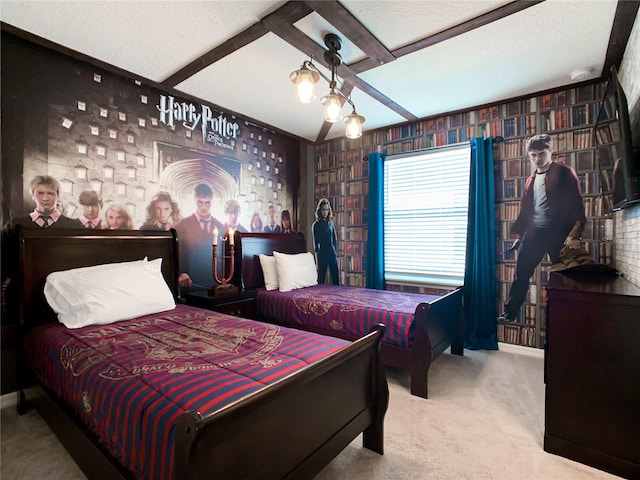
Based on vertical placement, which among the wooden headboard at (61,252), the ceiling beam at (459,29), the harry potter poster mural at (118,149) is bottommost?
the wooden headboard at (61,252)

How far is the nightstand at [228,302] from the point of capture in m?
3.04

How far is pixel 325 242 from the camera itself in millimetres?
4738

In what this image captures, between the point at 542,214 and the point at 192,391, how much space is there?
11.4 ft

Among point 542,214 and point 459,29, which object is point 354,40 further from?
point 542,214

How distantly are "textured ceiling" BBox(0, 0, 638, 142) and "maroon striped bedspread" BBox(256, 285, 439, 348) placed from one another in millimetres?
2033

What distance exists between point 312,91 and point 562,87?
2.65 metres

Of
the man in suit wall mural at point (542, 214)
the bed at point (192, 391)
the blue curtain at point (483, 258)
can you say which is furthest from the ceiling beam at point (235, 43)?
the man in suit wall mural at point (542, 214)

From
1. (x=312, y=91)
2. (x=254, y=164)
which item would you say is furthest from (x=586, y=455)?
(x=254, y=164)

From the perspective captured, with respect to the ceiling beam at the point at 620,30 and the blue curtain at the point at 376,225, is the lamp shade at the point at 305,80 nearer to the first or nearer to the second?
the ceiling beam at the point at 620,30

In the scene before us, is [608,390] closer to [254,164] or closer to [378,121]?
[378,121]

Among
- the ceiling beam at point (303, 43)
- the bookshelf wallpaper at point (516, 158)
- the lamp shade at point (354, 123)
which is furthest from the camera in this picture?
the bookshelf wallpaper at point (516, 158)

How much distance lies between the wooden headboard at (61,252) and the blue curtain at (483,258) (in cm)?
322

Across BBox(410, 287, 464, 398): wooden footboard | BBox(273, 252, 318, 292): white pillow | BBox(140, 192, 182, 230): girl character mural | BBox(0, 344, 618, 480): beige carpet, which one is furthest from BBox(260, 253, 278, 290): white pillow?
BBox(410, 287, 464, 398): wooden footboard

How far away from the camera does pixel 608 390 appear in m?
1.71
